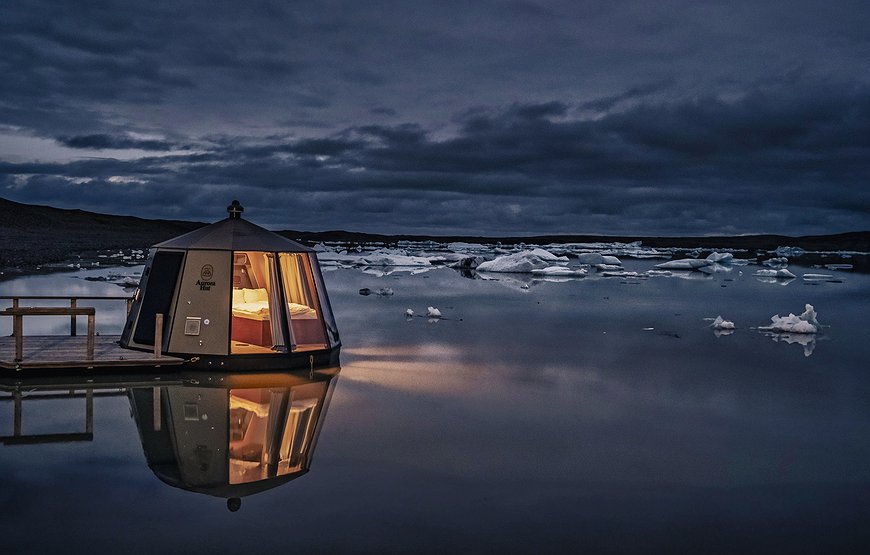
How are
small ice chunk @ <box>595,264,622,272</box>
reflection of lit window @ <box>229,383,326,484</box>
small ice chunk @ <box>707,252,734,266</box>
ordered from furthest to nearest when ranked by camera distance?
1. small ice chunk @ <box>707,252,734,266</box>
2. small ice chunk @ <box>595,264,622,272</box>
3. reflection of lit window @ <box>229,383,326,484</box>

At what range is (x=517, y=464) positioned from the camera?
8352 millimetres

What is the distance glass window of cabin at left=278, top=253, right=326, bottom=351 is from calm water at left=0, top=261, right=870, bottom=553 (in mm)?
924

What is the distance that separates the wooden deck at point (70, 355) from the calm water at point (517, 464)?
4.85 feet

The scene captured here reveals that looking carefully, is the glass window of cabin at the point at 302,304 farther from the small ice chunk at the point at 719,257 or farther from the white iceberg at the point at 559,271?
the small ice chunk at the point at 719,257

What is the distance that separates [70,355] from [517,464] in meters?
8.63

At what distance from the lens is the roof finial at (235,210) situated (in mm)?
14117

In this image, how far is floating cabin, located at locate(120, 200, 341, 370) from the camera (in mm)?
12789

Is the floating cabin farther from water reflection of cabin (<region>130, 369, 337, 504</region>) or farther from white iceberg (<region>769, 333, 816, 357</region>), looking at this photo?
white iceberg (<region>769, 333, 816, 357</region>)

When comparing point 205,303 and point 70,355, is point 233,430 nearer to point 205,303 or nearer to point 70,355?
point 205,303

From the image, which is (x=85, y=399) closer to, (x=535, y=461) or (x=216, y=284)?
(x=216, y=284)

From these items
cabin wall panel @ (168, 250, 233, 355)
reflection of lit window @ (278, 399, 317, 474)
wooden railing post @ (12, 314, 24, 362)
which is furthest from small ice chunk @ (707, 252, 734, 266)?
wooden railing post @ (12, 314, 24, 362)

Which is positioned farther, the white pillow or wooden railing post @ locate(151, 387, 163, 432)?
the white pillow

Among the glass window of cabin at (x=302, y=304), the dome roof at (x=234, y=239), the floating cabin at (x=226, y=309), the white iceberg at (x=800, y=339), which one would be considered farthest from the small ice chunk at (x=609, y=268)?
the dome roof at (x=234, y=239)

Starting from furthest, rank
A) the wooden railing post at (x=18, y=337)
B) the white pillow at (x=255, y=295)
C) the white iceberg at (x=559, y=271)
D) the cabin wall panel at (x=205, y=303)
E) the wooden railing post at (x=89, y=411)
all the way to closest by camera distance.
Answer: the white iceberg at (x=559, y=271)
the white pillow at (x=255, y=295)
the cabin wall panel at (x=205, y=303)
the wooden railing post at (x=18, y=337)
the wooden railing post at (x=89, y=411)
